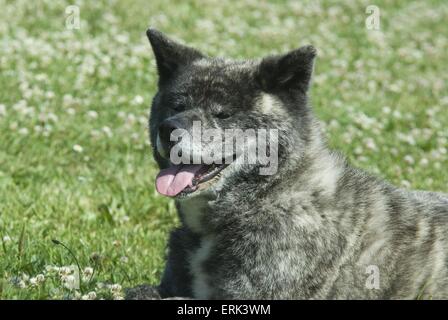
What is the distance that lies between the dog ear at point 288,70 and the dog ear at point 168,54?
29.0 inches

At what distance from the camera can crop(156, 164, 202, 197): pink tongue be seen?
5.39 metres

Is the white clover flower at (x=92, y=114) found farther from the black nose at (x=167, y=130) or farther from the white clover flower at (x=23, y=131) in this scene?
the black nose at (x=167, y=130)

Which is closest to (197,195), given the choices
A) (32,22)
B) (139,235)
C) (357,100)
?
(139,235)

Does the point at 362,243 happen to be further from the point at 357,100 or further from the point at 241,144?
the point at 357,100

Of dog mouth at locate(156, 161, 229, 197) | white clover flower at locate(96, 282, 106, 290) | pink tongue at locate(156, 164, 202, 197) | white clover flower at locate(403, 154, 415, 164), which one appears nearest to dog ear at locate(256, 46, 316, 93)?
dog mouth at locate(156, 161, 229, 197)

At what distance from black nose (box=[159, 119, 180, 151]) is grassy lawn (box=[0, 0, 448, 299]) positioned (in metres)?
0.99

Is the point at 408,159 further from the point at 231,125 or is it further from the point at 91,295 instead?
the point at 91,295

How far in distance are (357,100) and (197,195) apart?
7498mm

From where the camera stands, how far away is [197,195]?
550cm

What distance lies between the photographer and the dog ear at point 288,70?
555 centimetres

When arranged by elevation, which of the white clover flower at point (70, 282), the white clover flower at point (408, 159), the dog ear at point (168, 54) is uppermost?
the dog ear at point (168, 54)

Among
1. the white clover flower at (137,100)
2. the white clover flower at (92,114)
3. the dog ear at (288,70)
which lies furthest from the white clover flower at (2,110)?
the dog ear at (288,70)

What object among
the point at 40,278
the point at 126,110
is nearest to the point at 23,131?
the point at 126,110

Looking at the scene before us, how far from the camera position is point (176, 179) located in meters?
5.43
